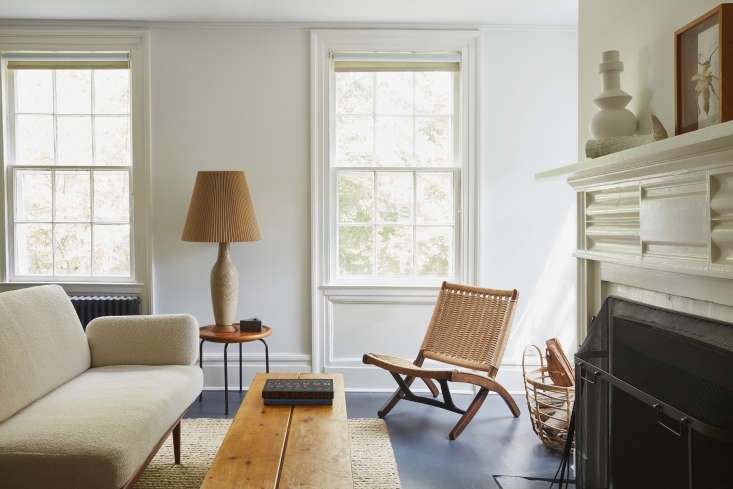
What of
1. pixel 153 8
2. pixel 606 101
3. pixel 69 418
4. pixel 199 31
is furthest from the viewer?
pixel 199 31

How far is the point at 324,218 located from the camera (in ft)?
13.6

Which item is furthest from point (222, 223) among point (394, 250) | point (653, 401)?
point (653, 401)

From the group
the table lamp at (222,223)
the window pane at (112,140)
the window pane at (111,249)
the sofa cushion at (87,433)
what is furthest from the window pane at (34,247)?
the sofa cushion at (87,433)

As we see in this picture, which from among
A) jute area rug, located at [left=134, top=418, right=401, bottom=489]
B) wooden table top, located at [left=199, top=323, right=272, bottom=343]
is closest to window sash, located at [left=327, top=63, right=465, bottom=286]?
wooden table top, located at [left=199, top=323, right=272, bottom=343]

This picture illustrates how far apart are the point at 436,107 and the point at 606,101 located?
2027 mm

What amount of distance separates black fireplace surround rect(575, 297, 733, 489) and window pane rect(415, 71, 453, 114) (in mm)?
2284

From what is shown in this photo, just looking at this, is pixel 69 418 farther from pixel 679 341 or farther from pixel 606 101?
pixel 606 101

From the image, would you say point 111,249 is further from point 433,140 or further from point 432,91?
point 432,91

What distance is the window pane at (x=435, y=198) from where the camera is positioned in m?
4.23

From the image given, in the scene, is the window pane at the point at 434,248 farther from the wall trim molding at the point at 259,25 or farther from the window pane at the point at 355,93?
the wall trim molding at the point at 259,25

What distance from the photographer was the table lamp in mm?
3615

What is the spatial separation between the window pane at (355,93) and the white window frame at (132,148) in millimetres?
1401

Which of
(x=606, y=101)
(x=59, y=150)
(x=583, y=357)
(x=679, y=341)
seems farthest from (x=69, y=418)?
(x=59, y=150)

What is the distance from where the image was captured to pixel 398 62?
13.7 ft
